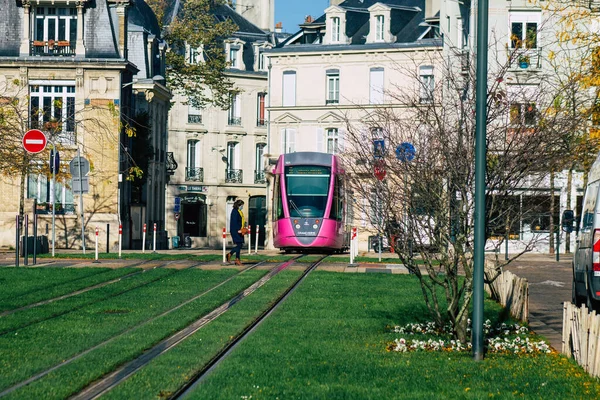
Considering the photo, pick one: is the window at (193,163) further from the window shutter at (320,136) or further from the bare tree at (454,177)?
the bare tree at (454,177)

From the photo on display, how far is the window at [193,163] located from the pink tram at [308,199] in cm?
3924

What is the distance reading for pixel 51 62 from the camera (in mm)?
46000

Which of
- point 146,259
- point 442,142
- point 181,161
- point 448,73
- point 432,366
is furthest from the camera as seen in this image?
point 181,161

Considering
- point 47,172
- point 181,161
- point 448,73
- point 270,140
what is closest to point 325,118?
point 270,140

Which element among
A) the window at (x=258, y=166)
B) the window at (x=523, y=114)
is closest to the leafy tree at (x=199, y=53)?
the window at (x=258, y=166)

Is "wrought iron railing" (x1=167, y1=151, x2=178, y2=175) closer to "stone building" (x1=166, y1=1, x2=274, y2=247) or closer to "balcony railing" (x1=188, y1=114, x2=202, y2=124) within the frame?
"stone building" (x1=166, y1=1, x2=274, y2=247)

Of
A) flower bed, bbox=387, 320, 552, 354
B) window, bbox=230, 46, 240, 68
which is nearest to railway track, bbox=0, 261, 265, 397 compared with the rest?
flower bed, bbox=387, 320, 552, 354

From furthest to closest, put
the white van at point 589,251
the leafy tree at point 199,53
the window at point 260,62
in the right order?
1. the window at point 260,62
2. the leafy tree at point 199,53
3. the white van at point 589,251

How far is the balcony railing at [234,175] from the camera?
79.8 m

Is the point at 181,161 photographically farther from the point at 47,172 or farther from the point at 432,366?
the point at 432,366

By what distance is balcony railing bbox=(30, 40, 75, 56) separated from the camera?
46375 mm

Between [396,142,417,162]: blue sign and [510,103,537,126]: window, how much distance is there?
49.3 inches

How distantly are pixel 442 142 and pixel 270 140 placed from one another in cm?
5373

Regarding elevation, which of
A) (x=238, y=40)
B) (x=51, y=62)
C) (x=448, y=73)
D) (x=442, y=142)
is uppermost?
(x=238, y=40)
